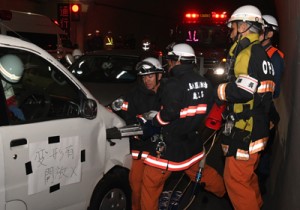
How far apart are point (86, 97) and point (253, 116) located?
4.52 ft

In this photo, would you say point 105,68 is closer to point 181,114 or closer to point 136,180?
point 136,180

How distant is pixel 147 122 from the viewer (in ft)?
14.1

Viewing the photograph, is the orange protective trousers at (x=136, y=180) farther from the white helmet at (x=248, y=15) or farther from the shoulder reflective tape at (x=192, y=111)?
the white helmet at (x=248, y=15)

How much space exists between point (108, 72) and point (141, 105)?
369cm

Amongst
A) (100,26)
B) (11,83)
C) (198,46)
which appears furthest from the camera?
(100,26)

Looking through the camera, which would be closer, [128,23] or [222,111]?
[222,111]

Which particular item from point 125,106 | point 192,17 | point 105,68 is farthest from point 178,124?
point 192,17

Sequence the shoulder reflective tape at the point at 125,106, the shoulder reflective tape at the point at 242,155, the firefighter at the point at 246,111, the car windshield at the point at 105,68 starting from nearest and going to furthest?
the firefighter at the point at 246,111 < the shoulder reflective tape at the point at 242,155 < the shoulder reflective tape at the point at 125,106 < the car windshield at the point at 105,68

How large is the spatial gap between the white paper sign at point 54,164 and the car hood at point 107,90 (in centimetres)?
323

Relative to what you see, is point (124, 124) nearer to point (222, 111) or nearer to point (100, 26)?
point (222, 111)

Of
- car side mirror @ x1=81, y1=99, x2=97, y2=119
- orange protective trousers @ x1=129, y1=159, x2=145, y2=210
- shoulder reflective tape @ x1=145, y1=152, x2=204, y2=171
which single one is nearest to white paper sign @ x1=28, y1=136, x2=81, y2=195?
car side mirror @ x1=81, y1=99, x2=97, y2=119

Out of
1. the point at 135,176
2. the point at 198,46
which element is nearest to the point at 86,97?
the point at 135,176

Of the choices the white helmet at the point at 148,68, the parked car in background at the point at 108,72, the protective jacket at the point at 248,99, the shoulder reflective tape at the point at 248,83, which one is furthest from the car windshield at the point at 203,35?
the shoulder reflective tape at the point at 248,83

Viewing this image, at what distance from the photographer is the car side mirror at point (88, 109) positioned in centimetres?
379
